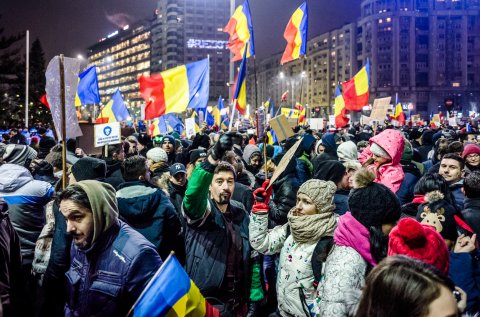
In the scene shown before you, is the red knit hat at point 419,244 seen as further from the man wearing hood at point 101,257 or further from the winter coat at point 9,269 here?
the winter coat at point 9,269

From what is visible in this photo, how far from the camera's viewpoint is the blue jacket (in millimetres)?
2621

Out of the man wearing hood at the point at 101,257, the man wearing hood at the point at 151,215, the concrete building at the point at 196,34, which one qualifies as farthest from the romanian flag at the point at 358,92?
the concrete building at the point at 196,34

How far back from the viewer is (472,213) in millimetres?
4293

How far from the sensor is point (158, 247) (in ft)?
13.3

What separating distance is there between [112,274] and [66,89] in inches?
141

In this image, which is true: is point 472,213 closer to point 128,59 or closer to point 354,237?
point 354,237

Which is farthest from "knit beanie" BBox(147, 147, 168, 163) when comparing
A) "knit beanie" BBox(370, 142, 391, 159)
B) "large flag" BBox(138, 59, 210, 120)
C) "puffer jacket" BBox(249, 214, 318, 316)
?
"puffer jacket" BBox(249, 214, 318, 316)

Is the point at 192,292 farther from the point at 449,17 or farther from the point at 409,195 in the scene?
the point at 449,17

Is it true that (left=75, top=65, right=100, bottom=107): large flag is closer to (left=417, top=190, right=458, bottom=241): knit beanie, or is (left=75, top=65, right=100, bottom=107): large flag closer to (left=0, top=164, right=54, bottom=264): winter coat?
(left=0, top=164, right=54, bottom=264): winter coat

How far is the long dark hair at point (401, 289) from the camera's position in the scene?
1650mm

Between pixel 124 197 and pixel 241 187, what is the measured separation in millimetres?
2129

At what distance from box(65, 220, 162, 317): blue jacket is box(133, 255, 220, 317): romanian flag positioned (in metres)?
0.28

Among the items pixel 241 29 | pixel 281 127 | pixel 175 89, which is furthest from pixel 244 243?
pixel 241 29

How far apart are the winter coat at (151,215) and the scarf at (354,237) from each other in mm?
1697
